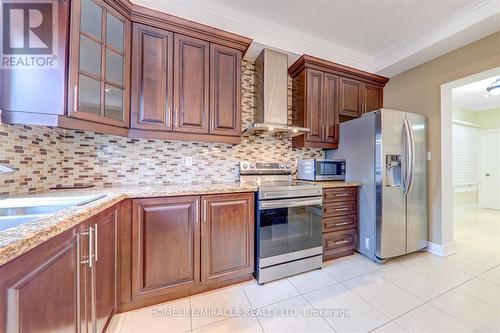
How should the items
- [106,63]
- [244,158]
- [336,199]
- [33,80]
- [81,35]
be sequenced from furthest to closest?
[244,158] → [336,199] → [106,63] → [81,35] → [33,80]

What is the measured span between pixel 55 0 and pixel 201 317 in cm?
241

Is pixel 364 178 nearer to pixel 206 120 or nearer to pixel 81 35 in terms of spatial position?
pixel 206 120

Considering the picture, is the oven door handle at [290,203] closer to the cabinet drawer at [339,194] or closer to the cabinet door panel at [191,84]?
the cabinet drawer at [339,194]

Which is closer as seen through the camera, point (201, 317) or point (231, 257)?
point (201, 317)

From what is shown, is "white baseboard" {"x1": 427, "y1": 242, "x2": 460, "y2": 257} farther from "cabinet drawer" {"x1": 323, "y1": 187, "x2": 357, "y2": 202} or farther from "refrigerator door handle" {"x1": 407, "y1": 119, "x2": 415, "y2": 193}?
"cabinet drawer" {"x1": 323, "y1": 187, "x2": 357, "y2": 202}

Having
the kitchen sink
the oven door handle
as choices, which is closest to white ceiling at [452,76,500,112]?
the oven door handle

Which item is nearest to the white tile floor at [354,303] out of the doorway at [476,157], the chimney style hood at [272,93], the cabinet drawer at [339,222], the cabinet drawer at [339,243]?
the cabinet drawer at [339,243]

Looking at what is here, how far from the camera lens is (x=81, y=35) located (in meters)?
1.44

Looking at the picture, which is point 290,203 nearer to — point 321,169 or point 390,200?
point 321,169

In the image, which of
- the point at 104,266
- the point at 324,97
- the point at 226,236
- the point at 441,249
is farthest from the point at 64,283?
the point at 441,249

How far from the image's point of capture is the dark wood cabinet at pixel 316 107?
2.69 meters

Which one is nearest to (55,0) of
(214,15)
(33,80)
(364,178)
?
(33,80)

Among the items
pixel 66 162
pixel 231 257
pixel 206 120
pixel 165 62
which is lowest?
pixel 231 257

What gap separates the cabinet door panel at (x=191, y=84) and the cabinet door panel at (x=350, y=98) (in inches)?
77.7
